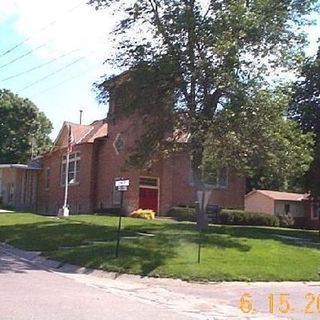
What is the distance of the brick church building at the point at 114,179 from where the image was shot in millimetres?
36469

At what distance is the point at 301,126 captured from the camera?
31500 mm

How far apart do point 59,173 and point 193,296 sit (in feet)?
110

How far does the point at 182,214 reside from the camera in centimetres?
3556

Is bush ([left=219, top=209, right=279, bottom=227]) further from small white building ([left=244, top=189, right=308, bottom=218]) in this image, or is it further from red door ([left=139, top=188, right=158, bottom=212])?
small white building ([left=244, top=189, right=308, bottom=218])

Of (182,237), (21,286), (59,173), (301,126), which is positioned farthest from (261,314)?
(59,173)

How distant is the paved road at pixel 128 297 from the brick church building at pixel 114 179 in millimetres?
17193

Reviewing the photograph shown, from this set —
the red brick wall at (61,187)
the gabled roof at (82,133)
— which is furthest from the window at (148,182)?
the gabled roof at (82,133)

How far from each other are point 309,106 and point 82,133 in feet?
60.0

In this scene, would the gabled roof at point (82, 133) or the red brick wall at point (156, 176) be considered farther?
the gabled roof at point (82, 133)

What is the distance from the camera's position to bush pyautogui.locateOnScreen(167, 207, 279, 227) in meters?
35.2

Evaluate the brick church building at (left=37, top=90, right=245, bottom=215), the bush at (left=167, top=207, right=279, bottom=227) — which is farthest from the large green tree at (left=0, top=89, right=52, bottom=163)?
the bush at (left=167, top=207, right=279, bottom=227)
